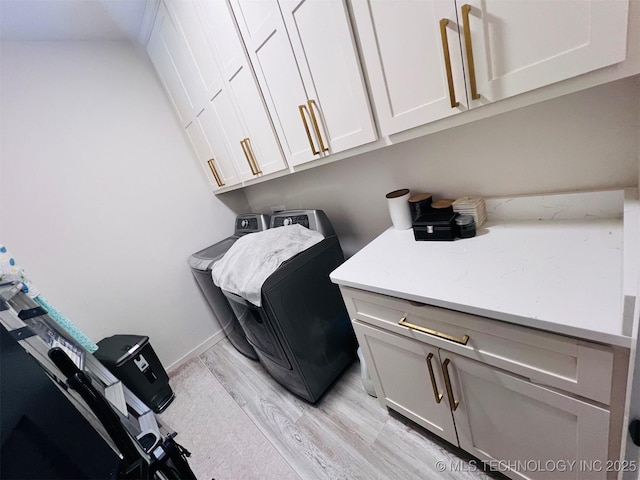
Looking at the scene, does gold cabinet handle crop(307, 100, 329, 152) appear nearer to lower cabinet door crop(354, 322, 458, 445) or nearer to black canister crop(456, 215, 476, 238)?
black canister crop(456, 215, 476, 238)

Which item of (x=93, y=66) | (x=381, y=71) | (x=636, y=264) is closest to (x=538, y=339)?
(x=636, y=264)

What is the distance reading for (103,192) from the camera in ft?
6.10

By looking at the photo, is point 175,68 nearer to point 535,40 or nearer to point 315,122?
point 315,122

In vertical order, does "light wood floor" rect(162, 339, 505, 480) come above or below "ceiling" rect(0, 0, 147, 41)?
below

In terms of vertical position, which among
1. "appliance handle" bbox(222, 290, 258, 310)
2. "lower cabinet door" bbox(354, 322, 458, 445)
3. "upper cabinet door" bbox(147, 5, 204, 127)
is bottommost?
"lower cabinet door" bbox(354, 322, 458, 445)

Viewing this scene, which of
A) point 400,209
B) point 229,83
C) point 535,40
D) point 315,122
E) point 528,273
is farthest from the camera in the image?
point 229,83

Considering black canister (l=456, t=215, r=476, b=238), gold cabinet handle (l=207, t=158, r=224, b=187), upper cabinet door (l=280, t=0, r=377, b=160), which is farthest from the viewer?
gold cabinet handle (l=207, t=158, r=224, b=187)

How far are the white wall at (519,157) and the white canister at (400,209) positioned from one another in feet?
0.44

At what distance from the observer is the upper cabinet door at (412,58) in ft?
2.30

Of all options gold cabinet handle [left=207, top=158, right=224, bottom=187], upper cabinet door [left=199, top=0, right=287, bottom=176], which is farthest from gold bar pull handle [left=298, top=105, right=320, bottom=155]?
gold cabinet handle [left=207, top=158, right=224, bottom=187]

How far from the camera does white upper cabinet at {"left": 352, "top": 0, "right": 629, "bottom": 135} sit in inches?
21.3

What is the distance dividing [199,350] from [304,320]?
1.52 metres

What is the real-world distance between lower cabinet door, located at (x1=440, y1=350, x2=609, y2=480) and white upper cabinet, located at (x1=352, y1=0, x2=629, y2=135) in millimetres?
792

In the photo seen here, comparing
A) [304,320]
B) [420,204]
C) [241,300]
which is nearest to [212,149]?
[241,300]
